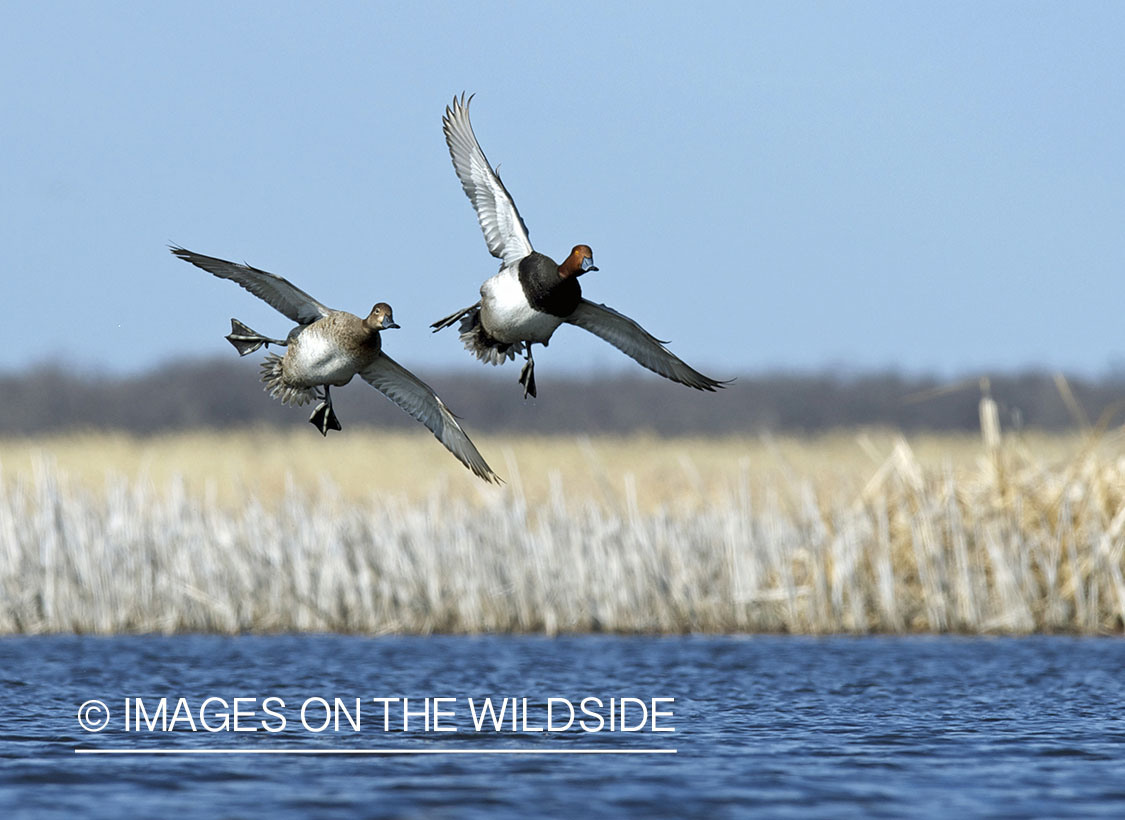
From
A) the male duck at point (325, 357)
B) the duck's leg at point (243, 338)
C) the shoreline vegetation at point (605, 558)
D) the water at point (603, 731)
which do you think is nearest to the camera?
the male duck at point (325, 357)

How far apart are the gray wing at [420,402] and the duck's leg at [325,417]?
333 mm

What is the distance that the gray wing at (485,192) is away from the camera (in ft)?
20.3

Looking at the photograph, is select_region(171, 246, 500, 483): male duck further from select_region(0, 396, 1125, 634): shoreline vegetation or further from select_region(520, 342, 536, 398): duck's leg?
select_region(0, 396, 1125, 634): shoreline vegetation

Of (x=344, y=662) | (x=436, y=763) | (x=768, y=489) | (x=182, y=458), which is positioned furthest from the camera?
(x=182, y=458)

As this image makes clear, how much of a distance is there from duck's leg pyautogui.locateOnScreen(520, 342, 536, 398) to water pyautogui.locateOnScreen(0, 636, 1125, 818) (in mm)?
3242

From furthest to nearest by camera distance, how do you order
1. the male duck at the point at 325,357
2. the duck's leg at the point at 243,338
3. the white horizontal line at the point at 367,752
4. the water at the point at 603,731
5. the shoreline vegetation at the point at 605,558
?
the shoreline vegetation at the point at 605,558 < the white horizontal line at the point at 367,752 < the water at the point at 603,731 < the duck's leg at the point at 243,338 < the male duck at the point at 325,357

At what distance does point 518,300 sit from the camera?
5.52 meters

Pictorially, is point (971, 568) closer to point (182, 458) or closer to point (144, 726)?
point (144, 726)

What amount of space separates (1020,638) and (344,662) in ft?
19.7

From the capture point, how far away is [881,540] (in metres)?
14.9

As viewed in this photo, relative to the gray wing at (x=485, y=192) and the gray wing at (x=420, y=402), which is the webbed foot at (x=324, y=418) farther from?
the gray wing at (x=485, y=192)

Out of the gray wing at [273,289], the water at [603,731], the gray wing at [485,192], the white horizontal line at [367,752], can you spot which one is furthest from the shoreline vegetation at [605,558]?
the gray wing at [273,289]

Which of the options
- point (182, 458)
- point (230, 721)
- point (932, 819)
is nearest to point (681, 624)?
point (230, 721)

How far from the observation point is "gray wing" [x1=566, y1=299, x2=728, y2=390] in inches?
240
